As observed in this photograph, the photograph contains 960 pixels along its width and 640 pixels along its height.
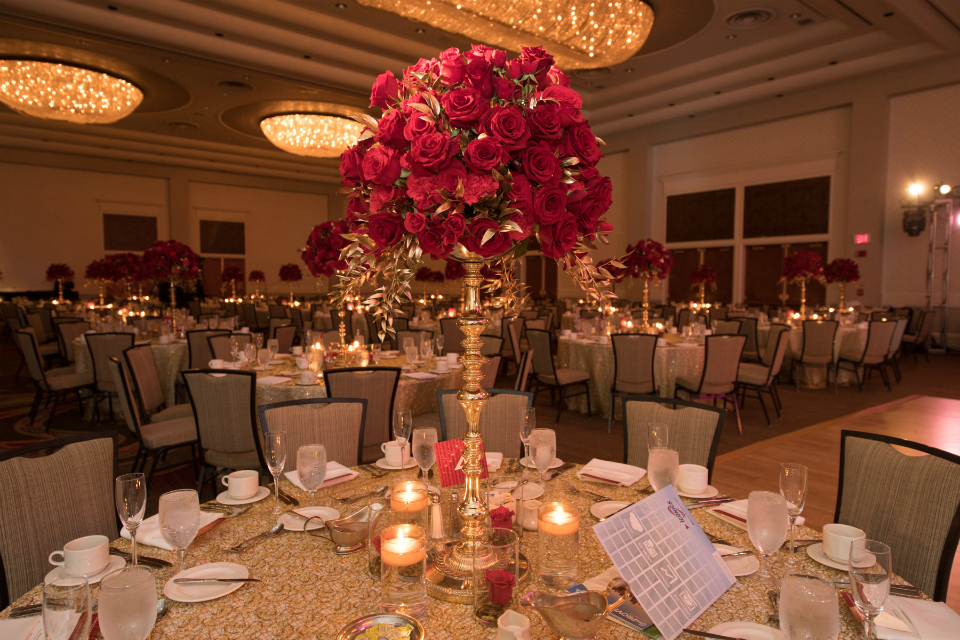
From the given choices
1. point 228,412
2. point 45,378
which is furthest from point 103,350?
point 228,412

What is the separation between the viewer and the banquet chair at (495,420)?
2686mm

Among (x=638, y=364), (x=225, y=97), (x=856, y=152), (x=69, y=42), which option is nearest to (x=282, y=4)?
(x=69, y=42)

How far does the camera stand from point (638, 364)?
5.47m

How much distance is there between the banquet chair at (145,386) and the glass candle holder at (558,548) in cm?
340

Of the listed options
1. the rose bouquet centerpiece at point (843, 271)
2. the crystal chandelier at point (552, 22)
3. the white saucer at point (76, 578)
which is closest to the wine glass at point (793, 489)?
the white saucer at point (76, 578)

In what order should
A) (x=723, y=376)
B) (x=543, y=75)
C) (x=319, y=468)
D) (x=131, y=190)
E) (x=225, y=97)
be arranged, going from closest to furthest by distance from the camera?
1. (x=543, y=75)
2. (x=319, y=468)
3. (x=723, y=376)
4. (x=225, y=97)
5. (x=131, y=190)

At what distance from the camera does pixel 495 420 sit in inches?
107

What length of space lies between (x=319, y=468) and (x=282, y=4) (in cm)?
894

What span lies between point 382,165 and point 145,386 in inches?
153

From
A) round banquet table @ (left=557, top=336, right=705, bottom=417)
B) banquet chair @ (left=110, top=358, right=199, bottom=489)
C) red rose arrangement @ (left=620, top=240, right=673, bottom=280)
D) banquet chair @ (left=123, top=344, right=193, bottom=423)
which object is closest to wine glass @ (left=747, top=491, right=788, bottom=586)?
banquet chair @ (left=110, top=358, right=199, bottom=489)

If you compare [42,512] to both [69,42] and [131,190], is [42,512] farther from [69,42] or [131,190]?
[131,190]

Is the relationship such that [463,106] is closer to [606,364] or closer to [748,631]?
[748,631]

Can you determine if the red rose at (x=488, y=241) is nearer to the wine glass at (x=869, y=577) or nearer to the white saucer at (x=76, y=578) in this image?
the wine glass at (x=869, y=577)

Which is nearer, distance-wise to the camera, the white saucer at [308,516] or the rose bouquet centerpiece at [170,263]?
the white saucer at [308,516]
